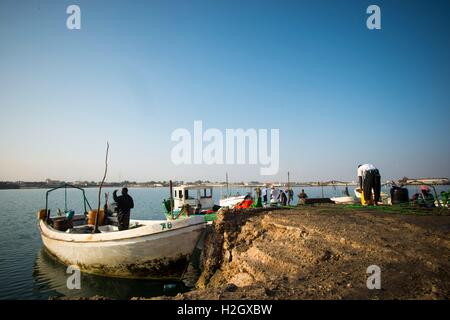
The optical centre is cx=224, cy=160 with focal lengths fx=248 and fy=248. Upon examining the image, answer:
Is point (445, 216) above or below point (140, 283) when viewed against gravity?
above

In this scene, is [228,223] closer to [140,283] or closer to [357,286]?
[140,283]

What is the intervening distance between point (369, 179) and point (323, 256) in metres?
7.64

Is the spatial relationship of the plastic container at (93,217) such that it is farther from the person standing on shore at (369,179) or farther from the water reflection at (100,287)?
the person standing on shore at (369,179)

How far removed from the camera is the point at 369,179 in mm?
12562

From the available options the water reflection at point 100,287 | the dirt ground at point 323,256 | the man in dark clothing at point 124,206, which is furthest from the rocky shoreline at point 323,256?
the man in dark clothing at point 124,206

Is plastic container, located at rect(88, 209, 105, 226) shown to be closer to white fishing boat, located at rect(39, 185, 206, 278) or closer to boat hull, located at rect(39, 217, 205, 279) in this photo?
white fishing boat, located at rect(39, 185, 206, 278)

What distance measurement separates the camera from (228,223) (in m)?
11.2

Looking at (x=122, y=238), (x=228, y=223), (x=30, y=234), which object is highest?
(x=228, y=223)

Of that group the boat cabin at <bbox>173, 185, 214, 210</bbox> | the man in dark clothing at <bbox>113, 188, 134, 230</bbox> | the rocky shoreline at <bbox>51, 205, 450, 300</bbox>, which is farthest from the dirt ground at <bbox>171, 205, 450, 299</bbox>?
the boat cabin at <bbox>173, 185, 214, 210</bbox>

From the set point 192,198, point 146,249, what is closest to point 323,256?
point 146,249

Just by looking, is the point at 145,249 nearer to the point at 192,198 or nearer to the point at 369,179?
the point at 369,179

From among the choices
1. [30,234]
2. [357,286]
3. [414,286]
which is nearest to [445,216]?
[414,286]

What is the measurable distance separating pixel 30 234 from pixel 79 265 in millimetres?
15064

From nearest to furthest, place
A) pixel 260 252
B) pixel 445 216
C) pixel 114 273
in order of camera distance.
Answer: pixel 260 252
pixel 445 216
pixel 114 273
